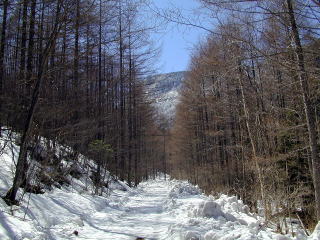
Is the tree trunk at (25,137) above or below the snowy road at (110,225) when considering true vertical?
above

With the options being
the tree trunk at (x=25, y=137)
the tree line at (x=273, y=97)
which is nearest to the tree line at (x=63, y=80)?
the tree trunk at (x=25, y=137)

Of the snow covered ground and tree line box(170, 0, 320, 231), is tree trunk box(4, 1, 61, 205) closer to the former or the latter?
the snow covered ground

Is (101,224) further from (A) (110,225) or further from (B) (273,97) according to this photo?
(B) (273,97)

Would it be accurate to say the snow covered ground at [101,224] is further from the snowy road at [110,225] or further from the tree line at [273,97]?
the tree line at [273,97]

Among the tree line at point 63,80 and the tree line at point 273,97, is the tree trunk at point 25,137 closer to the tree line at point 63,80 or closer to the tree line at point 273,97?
the tree line at point 63,80

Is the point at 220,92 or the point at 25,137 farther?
the point at 220,92

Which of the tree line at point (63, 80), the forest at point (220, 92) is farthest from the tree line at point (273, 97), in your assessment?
the tree line at point (63, 80)

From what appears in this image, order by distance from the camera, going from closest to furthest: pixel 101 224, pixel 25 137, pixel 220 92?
1. pixel 25 137
2. pixel 101 224
3. pixel 220 92

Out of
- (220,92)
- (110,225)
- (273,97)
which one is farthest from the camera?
(220,92)

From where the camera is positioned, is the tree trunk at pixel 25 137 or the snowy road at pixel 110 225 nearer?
the snowy road at pixel 110 225

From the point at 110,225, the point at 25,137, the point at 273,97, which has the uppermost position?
the point at 273,97

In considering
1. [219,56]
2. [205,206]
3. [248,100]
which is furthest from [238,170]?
[205,206]

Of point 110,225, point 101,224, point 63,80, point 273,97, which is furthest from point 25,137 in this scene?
point 273,97

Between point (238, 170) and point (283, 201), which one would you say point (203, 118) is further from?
point (283, 201)
